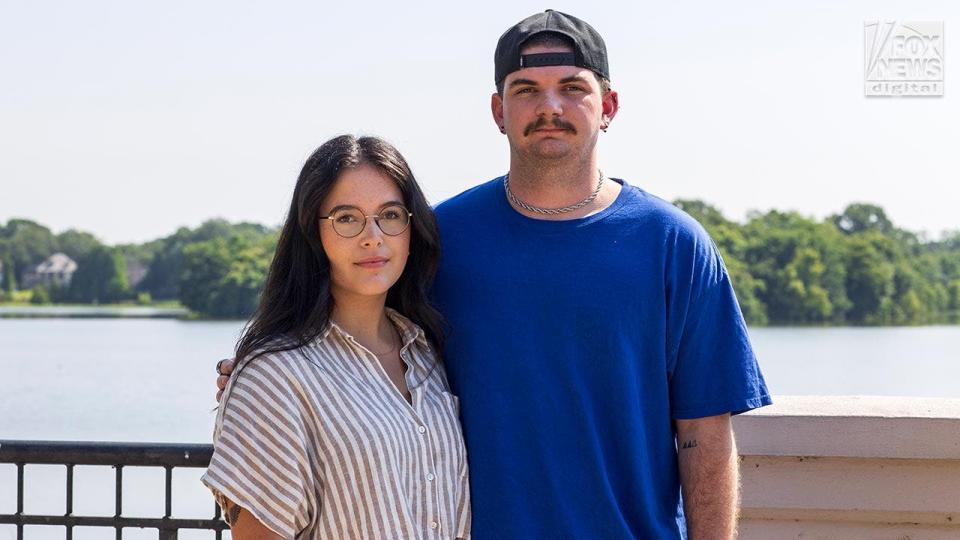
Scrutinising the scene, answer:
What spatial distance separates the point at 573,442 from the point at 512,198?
0.64 metres

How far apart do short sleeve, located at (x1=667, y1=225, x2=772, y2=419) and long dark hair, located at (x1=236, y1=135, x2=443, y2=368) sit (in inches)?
23.2

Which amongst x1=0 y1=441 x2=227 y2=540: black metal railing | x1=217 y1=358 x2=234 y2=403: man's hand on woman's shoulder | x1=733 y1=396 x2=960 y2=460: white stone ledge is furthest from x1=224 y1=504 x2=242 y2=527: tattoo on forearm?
x1=733 y1=396 x2=960 y2=460: white stone ledge

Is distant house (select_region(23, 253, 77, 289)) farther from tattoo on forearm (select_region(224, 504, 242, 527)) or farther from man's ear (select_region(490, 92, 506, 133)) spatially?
tattoo on forearm (select_region(224, 504, 242, 527))

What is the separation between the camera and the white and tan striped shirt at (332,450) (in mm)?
2492

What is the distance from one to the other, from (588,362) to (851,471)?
47.5 inches

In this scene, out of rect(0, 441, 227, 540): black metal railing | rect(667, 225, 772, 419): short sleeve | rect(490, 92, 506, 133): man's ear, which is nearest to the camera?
rect(667, 225, 772, 419): short sleeve

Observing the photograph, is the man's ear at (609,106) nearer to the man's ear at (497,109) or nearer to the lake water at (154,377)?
the man's ear at (497,109)

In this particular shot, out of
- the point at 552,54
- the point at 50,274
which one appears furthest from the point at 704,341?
the point at 50,274

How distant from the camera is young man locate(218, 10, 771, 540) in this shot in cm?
277

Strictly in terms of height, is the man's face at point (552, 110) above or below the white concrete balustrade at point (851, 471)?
above

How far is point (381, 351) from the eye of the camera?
2.80 m

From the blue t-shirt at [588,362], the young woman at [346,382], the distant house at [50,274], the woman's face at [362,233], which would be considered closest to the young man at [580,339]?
the blue t-shirt at [588,362]

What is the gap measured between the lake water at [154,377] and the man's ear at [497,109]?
418 inches

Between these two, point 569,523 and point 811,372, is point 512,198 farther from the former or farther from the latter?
point 811,372
